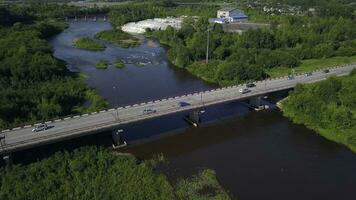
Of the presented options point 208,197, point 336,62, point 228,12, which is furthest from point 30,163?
point 228,12

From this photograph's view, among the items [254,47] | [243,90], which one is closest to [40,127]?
[243,90]

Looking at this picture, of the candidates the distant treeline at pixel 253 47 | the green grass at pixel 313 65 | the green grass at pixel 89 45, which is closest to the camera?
the distant treeline at pixel 253 47

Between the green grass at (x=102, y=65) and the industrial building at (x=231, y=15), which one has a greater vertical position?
the industrial building at (x=231, y=15)

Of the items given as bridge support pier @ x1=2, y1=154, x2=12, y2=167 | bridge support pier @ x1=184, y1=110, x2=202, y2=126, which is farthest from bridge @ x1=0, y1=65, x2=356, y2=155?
bridge support pier @ x1=184, y1=110, x2=202, y2=126

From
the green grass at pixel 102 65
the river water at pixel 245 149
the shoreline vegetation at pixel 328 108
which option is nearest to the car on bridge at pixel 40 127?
the river water at pixel 245 149

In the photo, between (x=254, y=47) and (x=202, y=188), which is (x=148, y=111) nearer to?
(x=202, y=188)

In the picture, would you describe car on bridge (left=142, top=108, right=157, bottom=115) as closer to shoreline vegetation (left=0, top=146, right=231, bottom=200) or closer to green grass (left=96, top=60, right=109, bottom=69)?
shoreline vegetation (left=0, top=146, right=231, bottom=200)

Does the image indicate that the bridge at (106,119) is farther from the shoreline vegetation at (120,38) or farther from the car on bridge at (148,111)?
the shoreline vegetation at (120,38)
